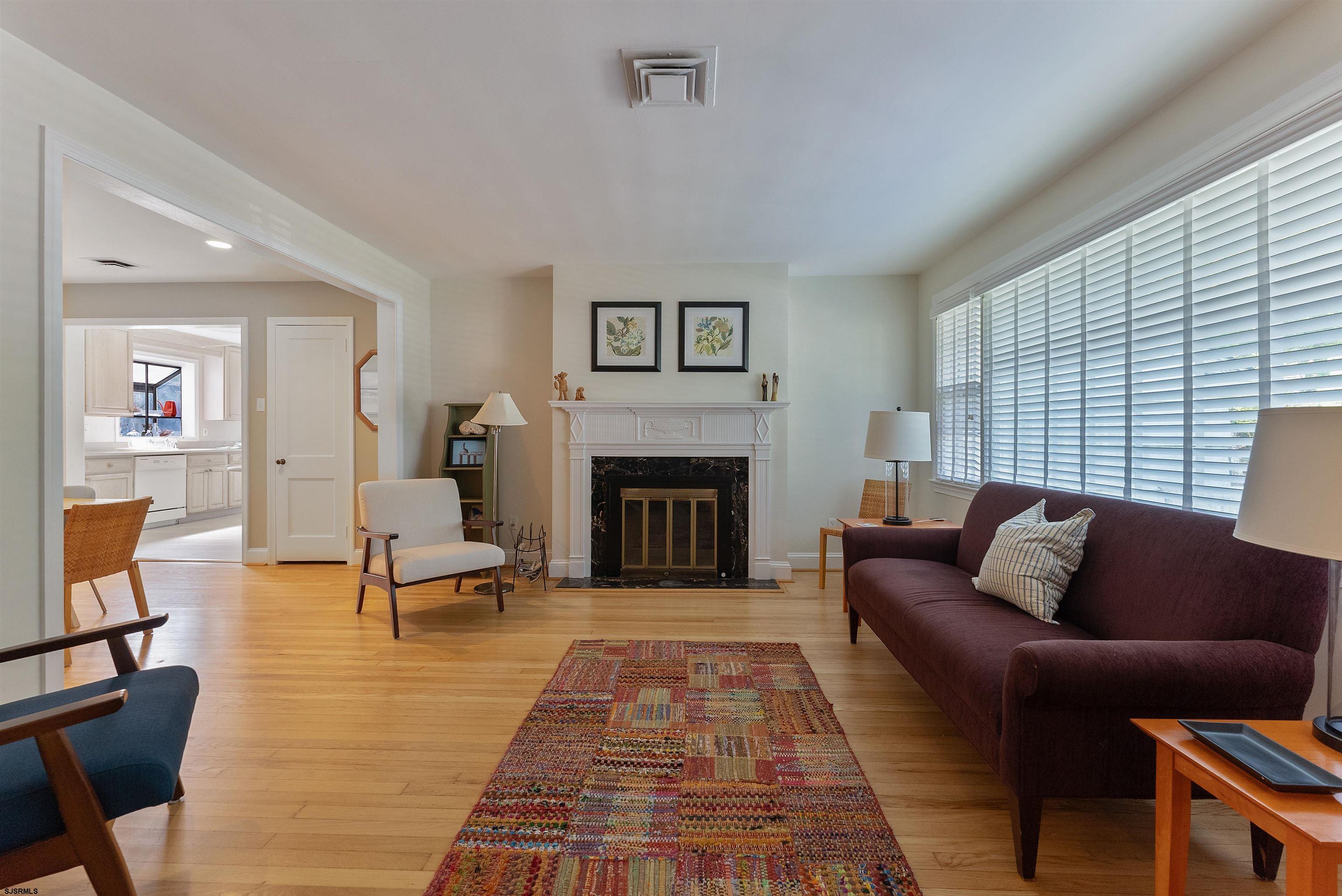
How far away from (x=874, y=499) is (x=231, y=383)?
9512mm

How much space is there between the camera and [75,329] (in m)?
5.57

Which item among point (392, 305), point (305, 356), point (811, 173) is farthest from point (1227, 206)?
point (305, 356)

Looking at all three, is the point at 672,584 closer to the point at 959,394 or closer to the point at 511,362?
the point at 511,362

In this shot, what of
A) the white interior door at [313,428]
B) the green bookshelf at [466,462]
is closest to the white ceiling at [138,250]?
the white interior door at [313,428]

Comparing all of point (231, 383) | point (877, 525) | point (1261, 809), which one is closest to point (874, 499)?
point (877, 525)

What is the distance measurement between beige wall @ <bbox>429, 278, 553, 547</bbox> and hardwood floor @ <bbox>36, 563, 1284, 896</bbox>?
1.39m

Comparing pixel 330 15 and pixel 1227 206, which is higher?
pixel 330 15

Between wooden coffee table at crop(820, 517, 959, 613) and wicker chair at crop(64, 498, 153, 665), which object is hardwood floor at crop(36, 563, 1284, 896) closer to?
wooden coffee table at crop(820, 517, 959, 613)

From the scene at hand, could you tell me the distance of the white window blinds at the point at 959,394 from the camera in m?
4.17

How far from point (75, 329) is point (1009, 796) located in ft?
25.7

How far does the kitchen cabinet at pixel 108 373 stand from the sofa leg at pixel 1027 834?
9510mm

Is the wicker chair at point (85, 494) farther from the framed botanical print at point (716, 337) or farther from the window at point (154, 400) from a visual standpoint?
the window at point (154, 400)

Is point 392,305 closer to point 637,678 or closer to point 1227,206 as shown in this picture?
point 637,678

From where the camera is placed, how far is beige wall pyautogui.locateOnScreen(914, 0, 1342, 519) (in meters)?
1.88
